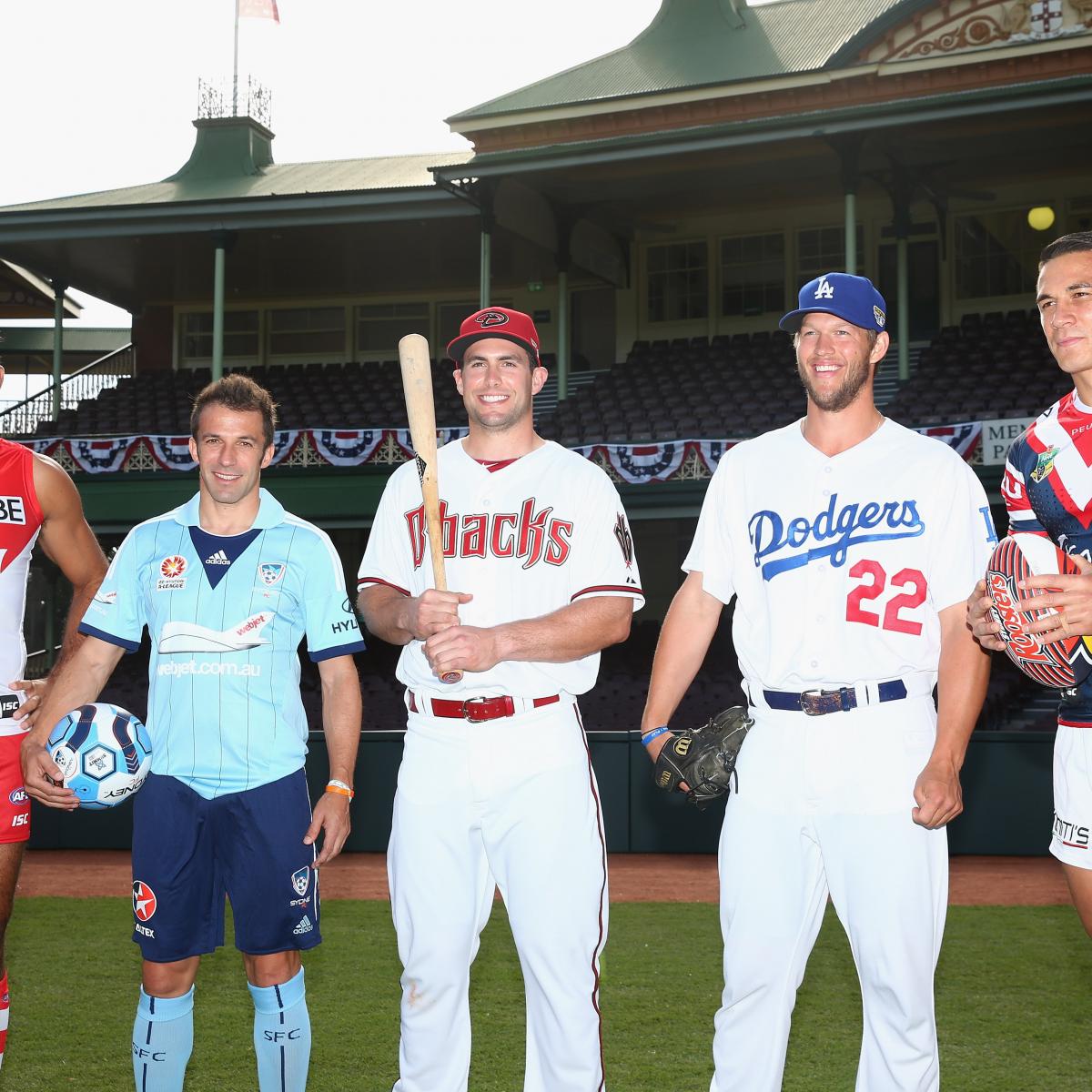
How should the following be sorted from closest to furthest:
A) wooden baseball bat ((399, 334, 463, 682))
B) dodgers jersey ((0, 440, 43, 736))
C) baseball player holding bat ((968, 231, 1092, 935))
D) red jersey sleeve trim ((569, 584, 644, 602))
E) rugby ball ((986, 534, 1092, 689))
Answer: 1. rugby ball ((986, 534, 1092, 689))
2. baseball player holding bat ((968, 231, 1092, 935))
3. wooden baseball bat ((399, 334, 463, 682))
4. red jersey sleeve trim ((569, 584, 644, 602))
5. dodgers jersey ((0, 440, 43, 736))

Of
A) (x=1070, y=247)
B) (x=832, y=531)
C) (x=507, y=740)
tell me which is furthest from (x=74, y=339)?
(x=1070, y=247)

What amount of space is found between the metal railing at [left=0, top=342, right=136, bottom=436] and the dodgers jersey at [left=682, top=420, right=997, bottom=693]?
20.1 m

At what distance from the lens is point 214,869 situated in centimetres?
393

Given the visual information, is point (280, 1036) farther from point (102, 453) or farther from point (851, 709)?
point (102, 453)

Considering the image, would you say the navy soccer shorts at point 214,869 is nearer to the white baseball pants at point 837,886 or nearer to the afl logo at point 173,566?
the afl logo at point 173,566

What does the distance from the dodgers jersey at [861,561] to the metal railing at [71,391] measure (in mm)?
20099

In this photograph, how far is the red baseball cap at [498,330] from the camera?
13.1 ft

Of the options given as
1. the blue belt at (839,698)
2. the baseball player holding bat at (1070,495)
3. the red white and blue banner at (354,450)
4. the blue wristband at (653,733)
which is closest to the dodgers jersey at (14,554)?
the blue wristband at (653,733)

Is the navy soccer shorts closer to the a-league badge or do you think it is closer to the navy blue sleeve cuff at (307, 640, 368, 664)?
the navy blue sleeve cuff at (307, 640, 368, 664)

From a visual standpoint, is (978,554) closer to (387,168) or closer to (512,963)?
(512,963)

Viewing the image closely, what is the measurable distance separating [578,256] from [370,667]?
301 inches

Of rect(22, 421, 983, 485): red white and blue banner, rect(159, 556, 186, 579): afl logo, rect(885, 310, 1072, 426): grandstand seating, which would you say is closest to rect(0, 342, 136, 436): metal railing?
rect(22, 421, 983, 485): red white and blue banner

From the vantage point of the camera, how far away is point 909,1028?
3.39 m

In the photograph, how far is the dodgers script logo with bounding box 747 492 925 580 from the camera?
3.65 meters
